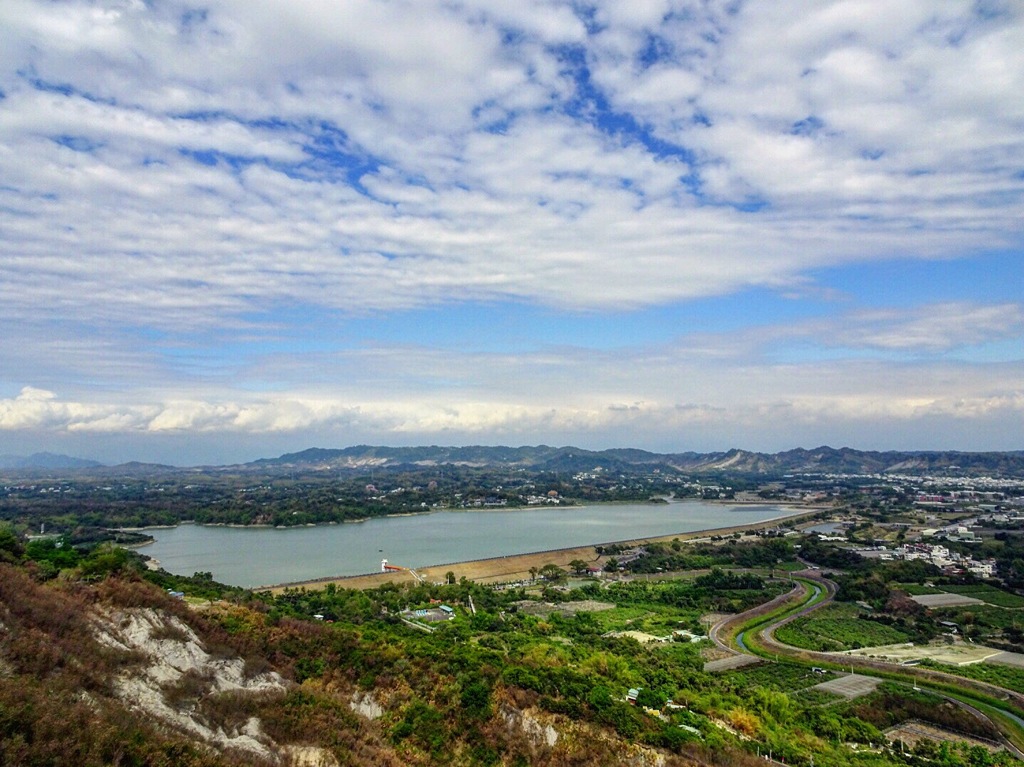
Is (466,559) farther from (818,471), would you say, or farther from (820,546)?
(818,471)

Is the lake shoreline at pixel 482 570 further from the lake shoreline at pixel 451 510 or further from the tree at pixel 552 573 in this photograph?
the lake shoreline at pixel 451 510

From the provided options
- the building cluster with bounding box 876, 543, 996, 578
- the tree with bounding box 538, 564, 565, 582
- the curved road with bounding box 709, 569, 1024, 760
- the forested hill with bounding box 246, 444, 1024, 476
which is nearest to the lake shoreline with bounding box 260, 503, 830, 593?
the tree with bounding box 538, 564, 565, 582

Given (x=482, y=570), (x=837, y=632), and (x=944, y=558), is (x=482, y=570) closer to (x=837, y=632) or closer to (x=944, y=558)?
(x=837, y=632)

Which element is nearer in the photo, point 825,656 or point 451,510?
point 825,656

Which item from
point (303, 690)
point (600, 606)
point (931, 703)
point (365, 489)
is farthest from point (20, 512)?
point (931, 703)

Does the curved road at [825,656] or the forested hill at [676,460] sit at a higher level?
the forested hill at [676,460]

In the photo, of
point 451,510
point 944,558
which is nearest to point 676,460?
point 451,510

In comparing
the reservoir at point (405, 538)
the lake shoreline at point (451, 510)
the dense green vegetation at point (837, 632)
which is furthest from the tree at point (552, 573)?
the lake shoreline at point (451, 510)
